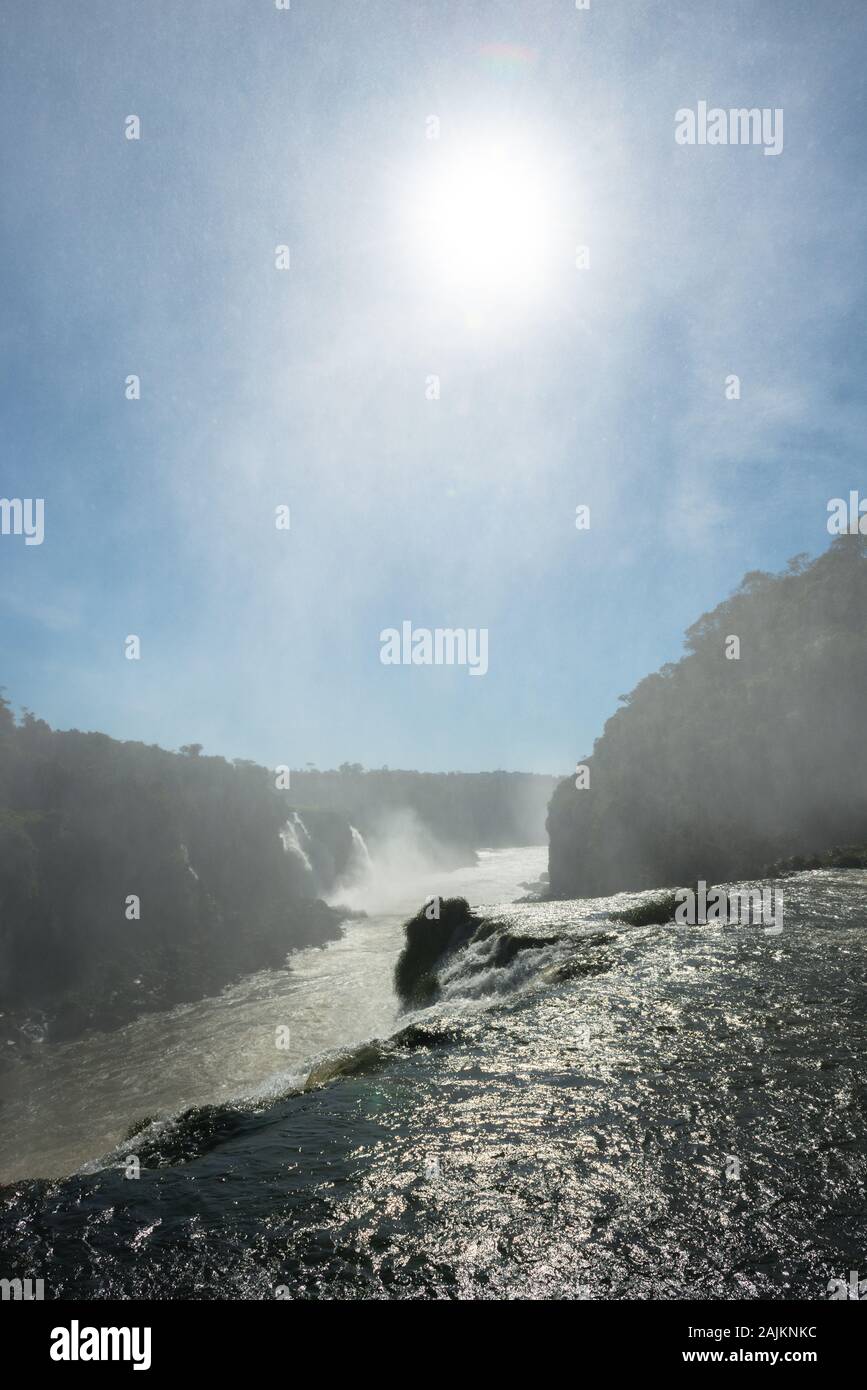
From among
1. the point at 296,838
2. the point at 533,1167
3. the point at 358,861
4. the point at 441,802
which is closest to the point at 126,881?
the point at 296,838

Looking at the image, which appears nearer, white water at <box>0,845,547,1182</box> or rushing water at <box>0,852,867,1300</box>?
rushing water at <box>0,852,867,1300</box>

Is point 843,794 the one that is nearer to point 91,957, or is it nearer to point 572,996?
point 572,996

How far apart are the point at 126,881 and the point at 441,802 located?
116m

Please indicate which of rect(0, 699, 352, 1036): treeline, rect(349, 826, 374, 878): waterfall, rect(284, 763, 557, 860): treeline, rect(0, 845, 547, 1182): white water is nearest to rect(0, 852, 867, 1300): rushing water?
rect(0, 845, 547, 1182): white water

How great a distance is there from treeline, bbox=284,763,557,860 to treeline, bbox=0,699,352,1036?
59686 millimetres

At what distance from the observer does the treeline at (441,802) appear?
13875 cm

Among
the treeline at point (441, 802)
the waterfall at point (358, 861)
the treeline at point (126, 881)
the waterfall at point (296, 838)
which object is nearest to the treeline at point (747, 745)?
the waterfall at point (296, 838)

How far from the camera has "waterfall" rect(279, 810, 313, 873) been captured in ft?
216

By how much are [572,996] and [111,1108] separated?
20.4m

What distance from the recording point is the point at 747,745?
2003 inches

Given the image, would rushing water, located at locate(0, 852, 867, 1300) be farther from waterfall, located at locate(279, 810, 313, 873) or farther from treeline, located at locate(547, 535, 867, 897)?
waterfall, located at locate(279, 810, 313, 873)

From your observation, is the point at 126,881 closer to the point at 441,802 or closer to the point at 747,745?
the point at 747,745

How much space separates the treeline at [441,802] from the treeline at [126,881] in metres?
59.7
